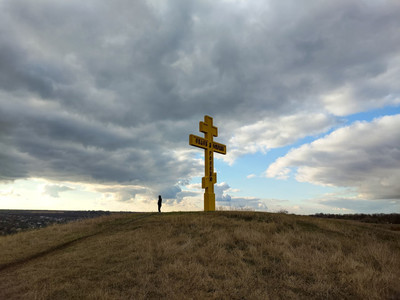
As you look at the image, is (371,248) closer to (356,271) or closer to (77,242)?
(356,271)

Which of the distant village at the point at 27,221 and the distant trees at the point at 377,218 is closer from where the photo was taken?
the distant village at the point at 27,221

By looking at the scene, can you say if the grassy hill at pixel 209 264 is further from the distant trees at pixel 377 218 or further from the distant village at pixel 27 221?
the distant trees at pixel 377 218

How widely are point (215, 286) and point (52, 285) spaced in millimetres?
5262

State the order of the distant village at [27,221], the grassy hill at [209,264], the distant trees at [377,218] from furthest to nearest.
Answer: the distant trees at [377,218] → the distant village at [27,221] → the grassy hill at [209,264]

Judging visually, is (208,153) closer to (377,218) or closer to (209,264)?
(209,264)

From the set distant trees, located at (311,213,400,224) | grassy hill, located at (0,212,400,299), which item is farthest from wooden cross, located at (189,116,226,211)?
distant trees, located at (311,213,400,224)

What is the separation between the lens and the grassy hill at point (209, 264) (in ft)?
27.0

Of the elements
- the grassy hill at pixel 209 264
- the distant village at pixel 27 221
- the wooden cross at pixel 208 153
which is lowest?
the grassy hill at pixel 209 264

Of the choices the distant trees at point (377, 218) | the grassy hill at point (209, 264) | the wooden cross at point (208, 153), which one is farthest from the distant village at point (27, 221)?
the distant trees at point (377, 218)

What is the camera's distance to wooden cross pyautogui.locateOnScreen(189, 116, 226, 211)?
74.6 ft

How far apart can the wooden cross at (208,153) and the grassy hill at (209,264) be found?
607 centimetres

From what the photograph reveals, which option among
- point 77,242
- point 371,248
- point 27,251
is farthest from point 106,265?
point 371,248

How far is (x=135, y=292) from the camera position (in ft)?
26.6

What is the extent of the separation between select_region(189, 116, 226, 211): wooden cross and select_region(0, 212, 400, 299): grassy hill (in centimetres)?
607
